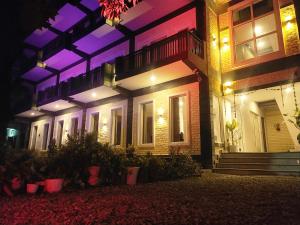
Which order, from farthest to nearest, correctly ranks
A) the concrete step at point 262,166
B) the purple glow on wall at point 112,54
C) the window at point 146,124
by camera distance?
the purple glow on wall at point 112,54 < the window at point 146,124 < the concrete step at point 262,166

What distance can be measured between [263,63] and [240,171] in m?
4.80

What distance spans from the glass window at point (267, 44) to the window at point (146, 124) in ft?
21.0

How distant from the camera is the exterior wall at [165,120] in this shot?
9.67 metres

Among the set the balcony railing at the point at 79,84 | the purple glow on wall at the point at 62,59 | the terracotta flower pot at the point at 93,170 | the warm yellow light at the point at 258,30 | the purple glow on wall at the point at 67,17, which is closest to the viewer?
the terracotta flower pot at the point at 93,170

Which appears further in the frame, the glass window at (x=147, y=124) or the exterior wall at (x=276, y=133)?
the exterior wall at (x=276, y=133)

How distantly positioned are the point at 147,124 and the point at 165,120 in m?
1.87

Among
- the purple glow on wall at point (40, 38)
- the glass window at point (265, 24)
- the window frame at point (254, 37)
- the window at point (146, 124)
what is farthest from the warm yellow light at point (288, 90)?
the purple glow on wall at point (40, 38)

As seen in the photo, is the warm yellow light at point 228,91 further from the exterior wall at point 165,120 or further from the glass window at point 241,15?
the glass window at point 241,15

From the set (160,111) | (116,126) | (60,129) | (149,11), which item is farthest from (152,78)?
(60,129)

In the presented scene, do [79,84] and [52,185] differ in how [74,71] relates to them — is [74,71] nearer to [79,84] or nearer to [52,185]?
[79,84]

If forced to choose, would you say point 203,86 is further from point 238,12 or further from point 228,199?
point 228,199

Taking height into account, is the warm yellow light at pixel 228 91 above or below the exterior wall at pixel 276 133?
above

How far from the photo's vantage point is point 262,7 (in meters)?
10.5

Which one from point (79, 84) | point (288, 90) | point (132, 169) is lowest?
point (132, 169)
